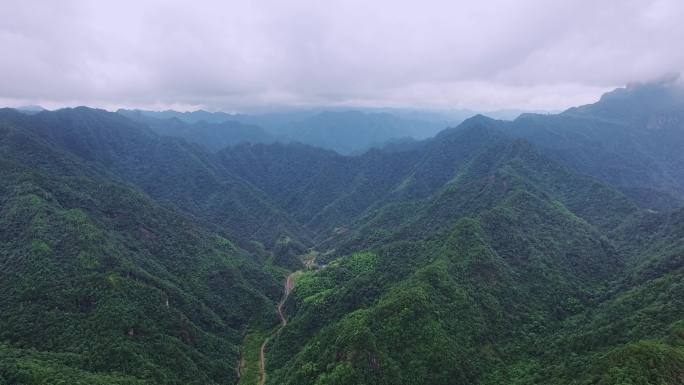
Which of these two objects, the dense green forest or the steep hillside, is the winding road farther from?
the steep hillside

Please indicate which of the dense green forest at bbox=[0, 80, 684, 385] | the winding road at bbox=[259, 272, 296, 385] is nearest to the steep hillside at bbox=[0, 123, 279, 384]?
the dense green forest at bbox=[0, 80, 684, 385]

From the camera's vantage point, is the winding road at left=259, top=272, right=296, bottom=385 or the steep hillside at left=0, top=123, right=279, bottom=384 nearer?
the steep hillside at left=0, top=123, right=279, bottom=384

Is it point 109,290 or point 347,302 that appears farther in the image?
point 347,302

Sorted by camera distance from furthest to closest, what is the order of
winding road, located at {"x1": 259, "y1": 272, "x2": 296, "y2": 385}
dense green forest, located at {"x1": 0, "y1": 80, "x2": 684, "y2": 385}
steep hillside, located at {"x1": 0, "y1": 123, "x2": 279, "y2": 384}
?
winding road, located at {"x1": 259, "y1": 272, "x2": 296, "y2": 385}, steep hillside, located at {"x1": 0, "y1": 123, "x2": 279, "y2": 384}, dense green forest, located at {"x1": 0, "y1": 80, "x2": 684, "y2": 385}

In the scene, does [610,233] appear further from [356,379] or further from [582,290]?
[356,379]

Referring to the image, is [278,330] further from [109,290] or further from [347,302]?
[109,290]

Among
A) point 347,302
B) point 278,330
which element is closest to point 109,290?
point 278,330

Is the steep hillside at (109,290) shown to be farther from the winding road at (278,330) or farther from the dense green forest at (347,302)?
the winding road at (278,330)

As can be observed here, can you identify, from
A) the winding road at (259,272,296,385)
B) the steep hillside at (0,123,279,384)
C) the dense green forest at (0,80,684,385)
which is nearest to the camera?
the dense green forest at (0,80,684,385)

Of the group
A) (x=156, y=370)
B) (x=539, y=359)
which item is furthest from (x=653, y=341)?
(x=156, y=370)

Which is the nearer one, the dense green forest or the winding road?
the dense green forest

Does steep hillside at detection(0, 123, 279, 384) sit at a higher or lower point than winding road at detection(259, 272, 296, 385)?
higher
